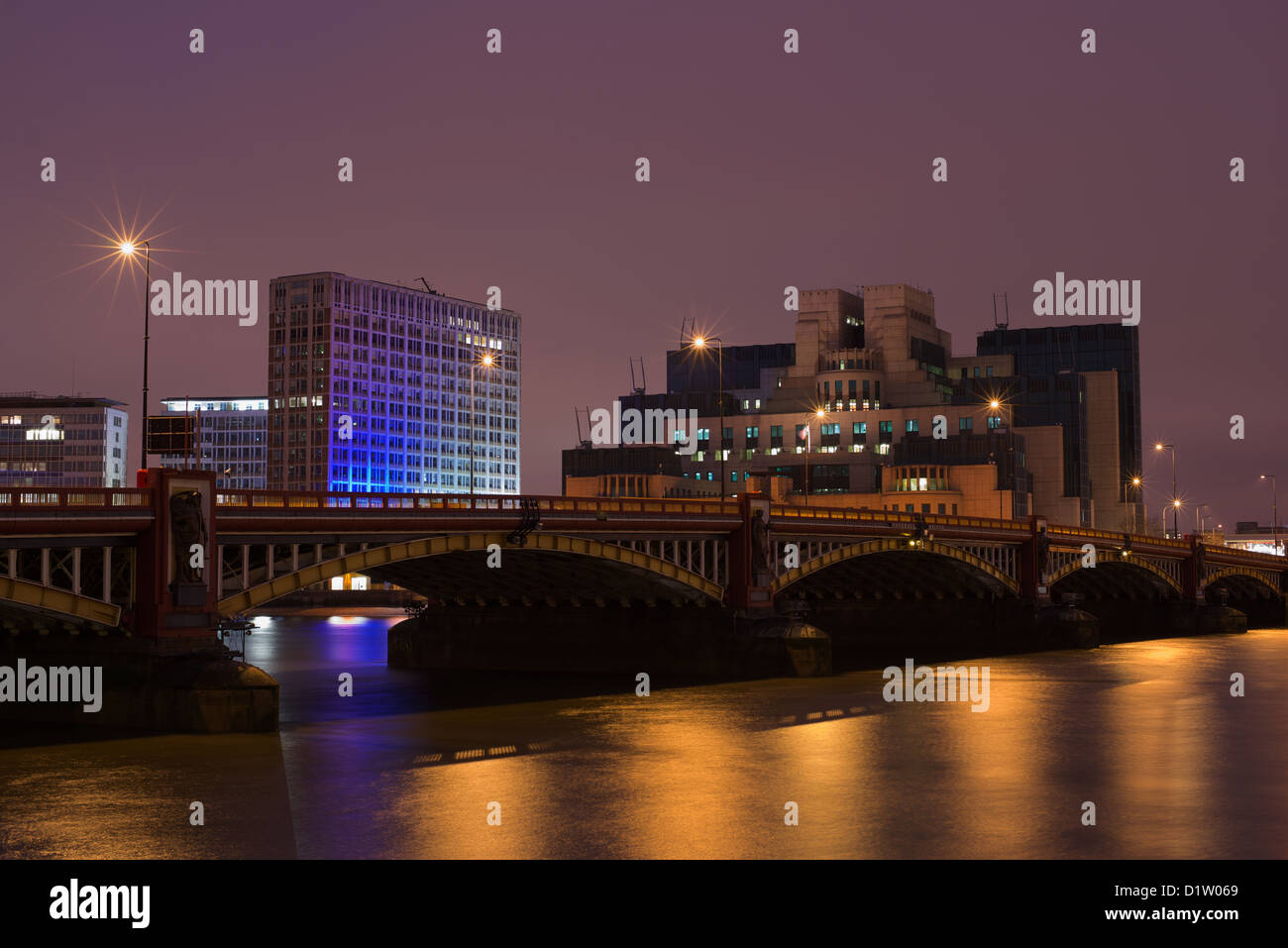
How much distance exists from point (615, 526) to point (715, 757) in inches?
887

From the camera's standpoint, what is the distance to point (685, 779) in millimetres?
32906

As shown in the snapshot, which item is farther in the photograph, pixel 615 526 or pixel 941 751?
pixel 615 526

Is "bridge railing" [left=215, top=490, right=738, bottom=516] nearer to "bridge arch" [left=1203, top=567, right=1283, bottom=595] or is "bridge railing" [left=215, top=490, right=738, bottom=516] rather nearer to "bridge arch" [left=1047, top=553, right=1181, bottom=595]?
"bridge arch" [left=1047, top=553, right=1181, bottom=595]

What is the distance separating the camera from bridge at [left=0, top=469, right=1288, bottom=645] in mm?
41594

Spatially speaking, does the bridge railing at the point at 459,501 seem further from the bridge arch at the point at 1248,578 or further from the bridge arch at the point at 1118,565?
the bridge arch at the point at 1248,578

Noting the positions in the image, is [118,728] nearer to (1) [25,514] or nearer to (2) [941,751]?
(1) [25,514]

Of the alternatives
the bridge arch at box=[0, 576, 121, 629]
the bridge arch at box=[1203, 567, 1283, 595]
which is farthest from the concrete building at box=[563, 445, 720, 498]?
the bridge arch at box=[0, 576, 121, 629]

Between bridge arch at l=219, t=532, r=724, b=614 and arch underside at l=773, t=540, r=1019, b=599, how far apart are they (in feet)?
41.3

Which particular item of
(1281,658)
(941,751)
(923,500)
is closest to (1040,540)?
(1281,658)

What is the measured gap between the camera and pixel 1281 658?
254ft

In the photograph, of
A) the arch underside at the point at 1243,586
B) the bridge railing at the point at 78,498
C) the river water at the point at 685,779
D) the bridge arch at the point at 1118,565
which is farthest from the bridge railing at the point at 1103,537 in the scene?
the bridge railing at the point at 78,498

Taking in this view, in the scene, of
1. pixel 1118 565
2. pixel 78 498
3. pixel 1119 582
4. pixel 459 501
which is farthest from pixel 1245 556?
pixel 78 498

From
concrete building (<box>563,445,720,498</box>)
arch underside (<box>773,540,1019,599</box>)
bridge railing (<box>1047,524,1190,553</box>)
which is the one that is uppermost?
concrete building (<box>563,445,720,498</box>)
